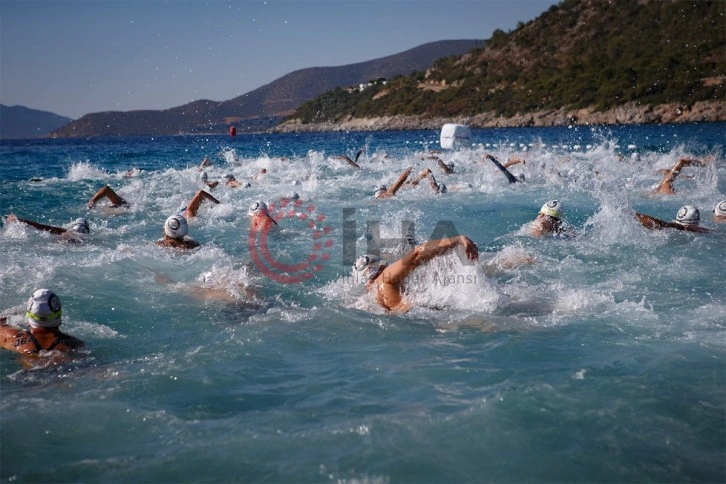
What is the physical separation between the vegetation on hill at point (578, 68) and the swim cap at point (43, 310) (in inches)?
2619

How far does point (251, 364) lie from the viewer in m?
5.65

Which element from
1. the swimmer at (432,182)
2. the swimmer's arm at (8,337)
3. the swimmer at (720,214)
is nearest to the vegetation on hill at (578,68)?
the swimmer at (432,182)

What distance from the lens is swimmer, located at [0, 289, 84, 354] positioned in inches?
219

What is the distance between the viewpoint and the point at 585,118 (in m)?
68.6

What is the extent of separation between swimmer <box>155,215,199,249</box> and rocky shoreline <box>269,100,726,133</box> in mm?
60979

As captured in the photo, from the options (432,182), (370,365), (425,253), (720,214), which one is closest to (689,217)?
(720,214)

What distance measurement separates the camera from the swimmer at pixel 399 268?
5.58m

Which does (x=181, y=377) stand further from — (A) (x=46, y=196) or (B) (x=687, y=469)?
(A) (x=46, y=196)

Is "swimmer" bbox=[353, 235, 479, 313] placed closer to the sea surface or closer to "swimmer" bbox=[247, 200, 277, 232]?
the sea surface

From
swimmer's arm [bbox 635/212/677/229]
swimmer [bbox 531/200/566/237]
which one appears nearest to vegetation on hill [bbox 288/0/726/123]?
swimmer's arm [bbox 635/212/677/229]

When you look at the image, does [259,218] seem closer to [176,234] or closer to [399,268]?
[176,234]

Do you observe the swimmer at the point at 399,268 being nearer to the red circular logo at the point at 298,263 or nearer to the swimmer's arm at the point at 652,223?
the red circular logo at the point at 298,263

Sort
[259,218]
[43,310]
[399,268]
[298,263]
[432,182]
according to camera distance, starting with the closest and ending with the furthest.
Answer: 1. [43,310]
2. [399,268]
3. [298,263]
4. [259,218]
5. [432,182]

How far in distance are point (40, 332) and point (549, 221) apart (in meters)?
8.75
